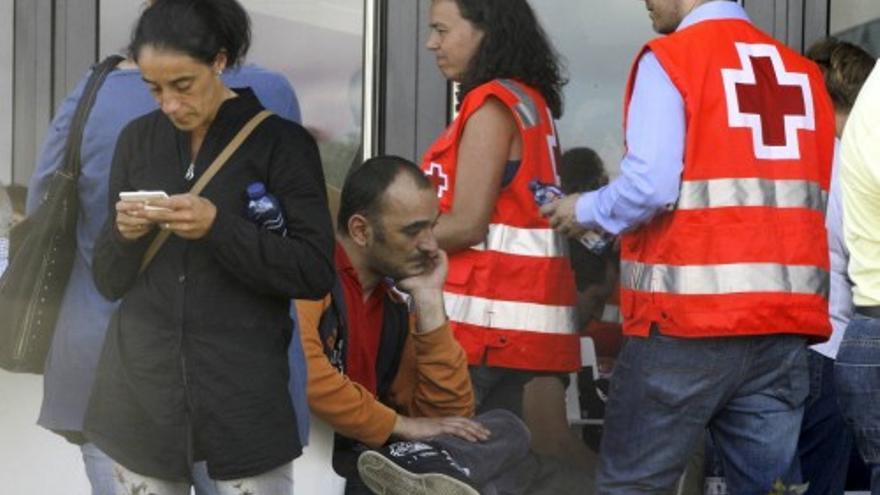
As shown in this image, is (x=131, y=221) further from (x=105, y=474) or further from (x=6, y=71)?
(x=6, y=71)

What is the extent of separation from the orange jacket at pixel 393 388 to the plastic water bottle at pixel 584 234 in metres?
0.42

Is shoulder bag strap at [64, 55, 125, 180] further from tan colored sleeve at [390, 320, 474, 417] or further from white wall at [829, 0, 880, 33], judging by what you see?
white wall at [829, 0, 880, 33]

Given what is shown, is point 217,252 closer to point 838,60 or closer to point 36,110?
point 36,110

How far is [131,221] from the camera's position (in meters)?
4.50

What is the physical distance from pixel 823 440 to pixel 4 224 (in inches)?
91.6

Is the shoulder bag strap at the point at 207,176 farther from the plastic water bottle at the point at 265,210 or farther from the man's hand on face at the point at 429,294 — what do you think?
the man's hand on face at the point at 429,294

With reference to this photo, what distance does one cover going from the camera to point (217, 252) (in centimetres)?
451

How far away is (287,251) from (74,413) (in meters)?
0.74

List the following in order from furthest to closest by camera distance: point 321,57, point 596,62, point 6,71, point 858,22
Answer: point 858,22
point 596,62
point 321,57
point 6,71

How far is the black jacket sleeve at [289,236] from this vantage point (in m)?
4.51

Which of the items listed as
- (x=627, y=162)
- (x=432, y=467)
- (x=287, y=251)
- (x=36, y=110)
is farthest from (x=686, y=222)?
(x=36, y=110)

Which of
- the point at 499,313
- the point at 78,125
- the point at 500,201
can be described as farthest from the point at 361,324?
the point at 78,125

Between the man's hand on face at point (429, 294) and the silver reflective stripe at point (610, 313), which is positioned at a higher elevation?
the man's hand on face at point (429, 294)

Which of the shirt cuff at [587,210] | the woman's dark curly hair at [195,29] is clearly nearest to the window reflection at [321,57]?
the shirt cuff at [587,210]
